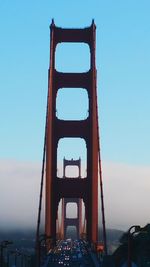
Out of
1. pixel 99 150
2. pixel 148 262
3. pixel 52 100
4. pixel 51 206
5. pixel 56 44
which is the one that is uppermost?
pixel 56 44

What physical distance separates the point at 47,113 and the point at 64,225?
184ft

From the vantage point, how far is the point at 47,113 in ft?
150

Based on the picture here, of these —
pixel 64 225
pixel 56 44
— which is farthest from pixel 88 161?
pixel 64 225

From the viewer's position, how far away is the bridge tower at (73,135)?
47.8m

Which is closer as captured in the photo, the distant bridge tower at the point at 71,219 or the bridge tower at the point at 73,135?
the bridge tower at the point at 73,135

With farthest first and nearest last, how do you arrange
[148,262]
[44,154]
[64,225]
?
[64,225] < [44,154] < [148,262]

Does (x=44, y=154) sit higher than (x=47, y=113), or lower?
lower

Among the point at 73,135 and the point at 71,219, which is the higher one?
the point at 71,219

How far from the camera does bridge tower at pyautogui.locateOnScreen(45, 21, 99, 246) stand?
47.8 meters

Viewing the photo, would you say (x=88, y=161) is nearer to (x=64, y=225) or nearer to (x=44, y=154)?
(x=44, y=154)

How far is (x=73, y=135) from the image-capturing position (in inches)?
1895

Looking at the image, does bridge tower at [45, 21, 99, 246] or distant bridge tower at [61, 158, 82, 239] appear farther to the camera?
distant bridge tower at [61, 158, 82, 239]

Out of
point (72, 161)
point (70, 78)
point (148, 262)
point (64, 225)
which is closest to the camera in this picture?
point (148, 262)

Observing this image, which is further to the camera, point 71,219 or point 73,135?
point 71,219
